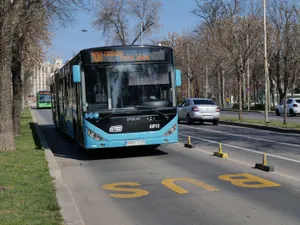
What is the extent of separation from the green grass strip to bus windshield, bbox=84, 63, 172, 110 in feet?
7.43

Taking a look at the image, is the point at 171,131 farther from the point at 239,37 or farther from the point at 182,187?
the point at 239,37

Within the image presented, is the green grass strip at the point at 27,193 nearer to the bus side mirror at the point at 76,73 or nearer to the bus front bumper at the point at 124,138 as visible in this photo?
the bus front bumper at the point at 124,138

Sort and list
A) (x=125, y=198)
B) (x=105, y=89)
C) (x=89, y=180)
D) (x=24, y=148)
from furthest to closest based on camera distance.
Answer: (x=24, y=148) < (x=105, y=89) < (x=89, y=180) < (x=125, y=198)

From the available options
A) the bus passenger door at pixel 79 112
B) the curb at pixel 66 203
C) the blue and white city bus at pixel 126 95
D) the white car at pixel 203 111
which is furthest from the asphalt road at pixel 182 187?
the white car at pixel 203 111

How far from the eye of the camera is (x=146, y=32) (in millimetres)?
60188

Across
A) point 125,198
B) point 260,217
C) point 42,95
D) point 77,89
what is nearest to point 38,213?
point 125,198

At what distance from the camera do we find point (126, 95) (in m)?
12.4

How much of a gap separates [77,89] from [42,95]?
58.3m

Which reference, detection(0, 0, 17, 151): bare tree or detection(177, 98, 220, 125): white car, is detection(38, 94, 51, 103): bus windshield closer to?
detection(177, 98, 220, 125): white car

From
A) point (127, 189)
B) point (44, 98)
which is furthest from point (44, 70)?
point (127, 189)

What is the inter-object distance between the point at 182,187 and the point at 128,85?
4.64 metres

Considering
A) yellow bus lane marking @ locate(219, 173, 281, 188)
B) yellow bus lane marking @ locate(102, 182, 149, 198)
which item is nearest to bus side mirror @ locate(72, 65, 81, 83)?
yellow bus lane marking @ locate(102, 182, 149, 198)

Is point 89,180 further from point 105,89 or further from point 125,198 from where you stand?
point 105,89

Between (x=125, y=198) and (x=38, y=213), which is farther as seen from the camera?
(x=125, y=198)
